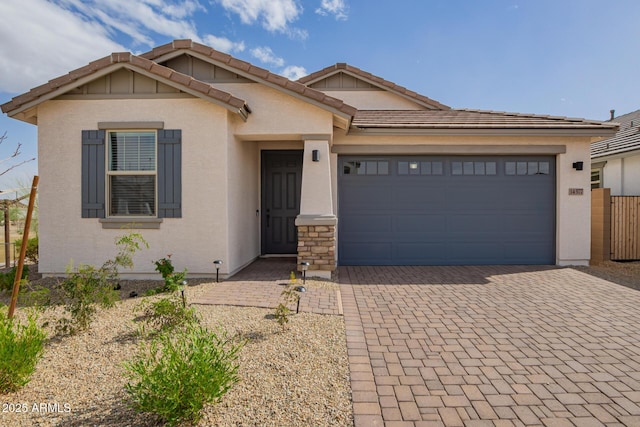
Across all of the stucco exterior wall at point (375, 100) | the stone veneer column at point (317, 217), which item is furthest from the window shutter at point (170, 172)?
the stucco exterior wall at point (375, 100)

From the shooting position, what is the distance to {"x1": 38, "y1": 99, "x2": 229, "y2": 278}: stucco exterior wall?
629 cm

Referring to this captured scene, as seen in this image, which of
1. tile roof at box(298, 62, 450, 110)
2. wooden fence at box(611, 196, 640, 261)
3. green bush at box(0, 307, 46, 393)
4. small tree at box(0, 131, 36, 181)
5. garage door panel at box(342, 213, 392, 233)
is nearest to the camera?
green bush at box(0, 307, 46, 393)

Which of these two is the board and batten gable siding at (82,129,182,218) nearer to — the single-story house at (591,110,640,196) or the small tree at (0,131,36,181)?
the small tree at (0,131,36,181)

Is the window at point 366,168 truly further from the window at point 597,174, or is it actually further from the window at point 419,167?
the window at point 597,174

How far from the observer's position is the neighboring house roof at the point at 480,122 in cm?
759

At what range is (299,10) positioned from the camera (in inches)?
330

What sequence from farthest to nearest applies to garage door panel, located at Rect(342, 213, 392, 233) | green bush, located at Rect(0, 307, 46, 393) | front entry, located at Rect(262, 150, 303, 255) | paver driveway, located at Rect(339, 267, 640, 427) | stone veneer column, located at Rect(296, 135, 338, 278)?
front entry, located at Rect(262, 150, 303, 255)
garage door panel, located at Rect(342, 213, 392, 233)
stone veneer column, located at Rect(296, 135, 338, 278)
green bush, located at Rect(0, 307, 46, 393)
paver driveway, located at Rect(339, 267, 640, 427)

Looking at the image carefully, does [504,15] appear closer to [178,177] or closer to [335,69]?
[335,69]

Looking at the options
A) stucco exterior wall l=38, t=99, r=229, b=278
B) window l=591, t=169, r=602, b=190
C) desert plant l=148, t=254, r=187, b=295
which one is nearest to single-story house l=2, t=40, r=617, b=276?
stucco exterior wall l=38, t=99, r=229, b=278

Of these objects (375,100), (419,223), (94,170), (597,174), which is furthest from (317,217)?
(597,174)

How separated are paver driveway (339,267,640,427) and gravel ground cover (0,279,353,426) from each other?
252mm

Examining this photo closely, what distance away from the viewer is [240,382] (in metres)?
2.75

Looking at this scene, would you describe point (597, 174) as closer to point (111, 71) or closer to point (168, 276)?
point (168, 276)

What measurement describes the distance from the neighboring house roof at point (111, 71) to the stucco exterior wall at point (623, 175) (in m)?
12.1
